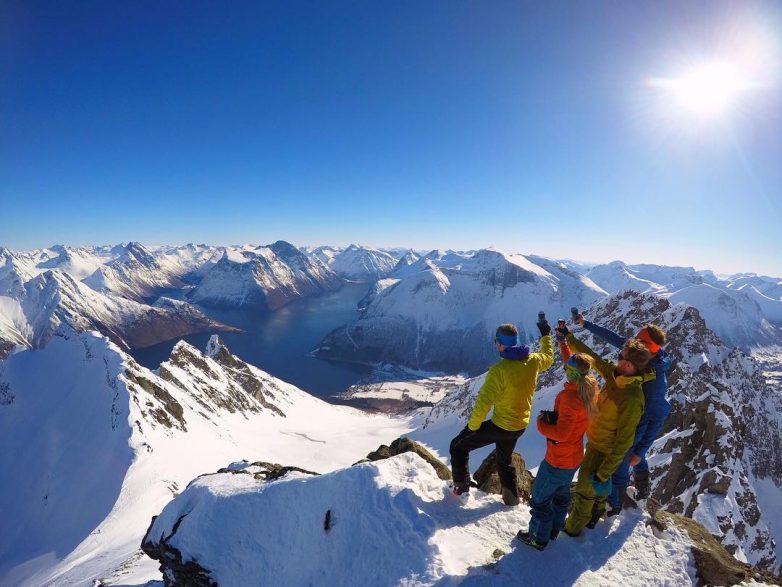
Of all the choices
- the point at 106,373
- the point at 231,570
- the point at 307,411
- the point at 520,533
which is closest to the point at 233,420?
the point at 106,373

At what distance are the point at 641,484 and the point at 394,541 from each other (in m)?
6.96

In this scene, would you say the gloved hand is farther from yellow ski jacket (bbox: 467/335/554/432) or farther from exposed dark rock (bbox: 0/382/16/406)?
exposed dark rock (bbox: 0/382/16/406)

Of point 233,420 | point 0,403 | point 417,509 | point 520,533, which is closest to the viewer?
point 520,533

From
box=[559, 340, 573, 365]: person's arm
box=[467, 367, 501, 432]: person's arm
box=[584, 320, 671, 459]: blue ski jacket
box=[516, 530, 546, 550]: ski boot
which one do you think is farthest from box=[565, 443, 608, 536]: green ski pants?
box=[467, 367, 501, 432]: person's arm

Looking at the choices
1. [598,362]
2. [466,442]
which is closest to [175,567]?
[466,442]

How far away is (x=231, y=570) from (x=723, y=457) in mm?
40966

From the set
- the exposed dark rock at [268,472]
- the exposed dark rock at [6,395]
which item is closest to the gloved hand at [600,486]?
the exposed dark rock at [268,472]

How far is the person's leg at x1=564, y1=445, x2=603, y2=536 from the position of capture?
7.97 meters

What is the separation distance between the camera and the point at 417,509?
8797 millimetres

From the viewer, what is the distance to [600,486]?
311 inches

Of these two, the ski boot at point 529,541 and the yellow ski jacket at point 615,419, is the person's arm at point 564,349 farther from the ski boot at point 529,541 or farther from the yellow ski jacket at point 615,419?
the ski boot at point 529,541

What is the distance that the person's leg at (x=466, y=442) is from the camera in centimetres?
911

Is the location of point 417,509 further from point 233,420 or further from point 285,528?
point 233,420

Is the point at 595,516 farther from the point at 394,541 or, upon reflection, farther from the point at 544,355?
the point at 394,541
